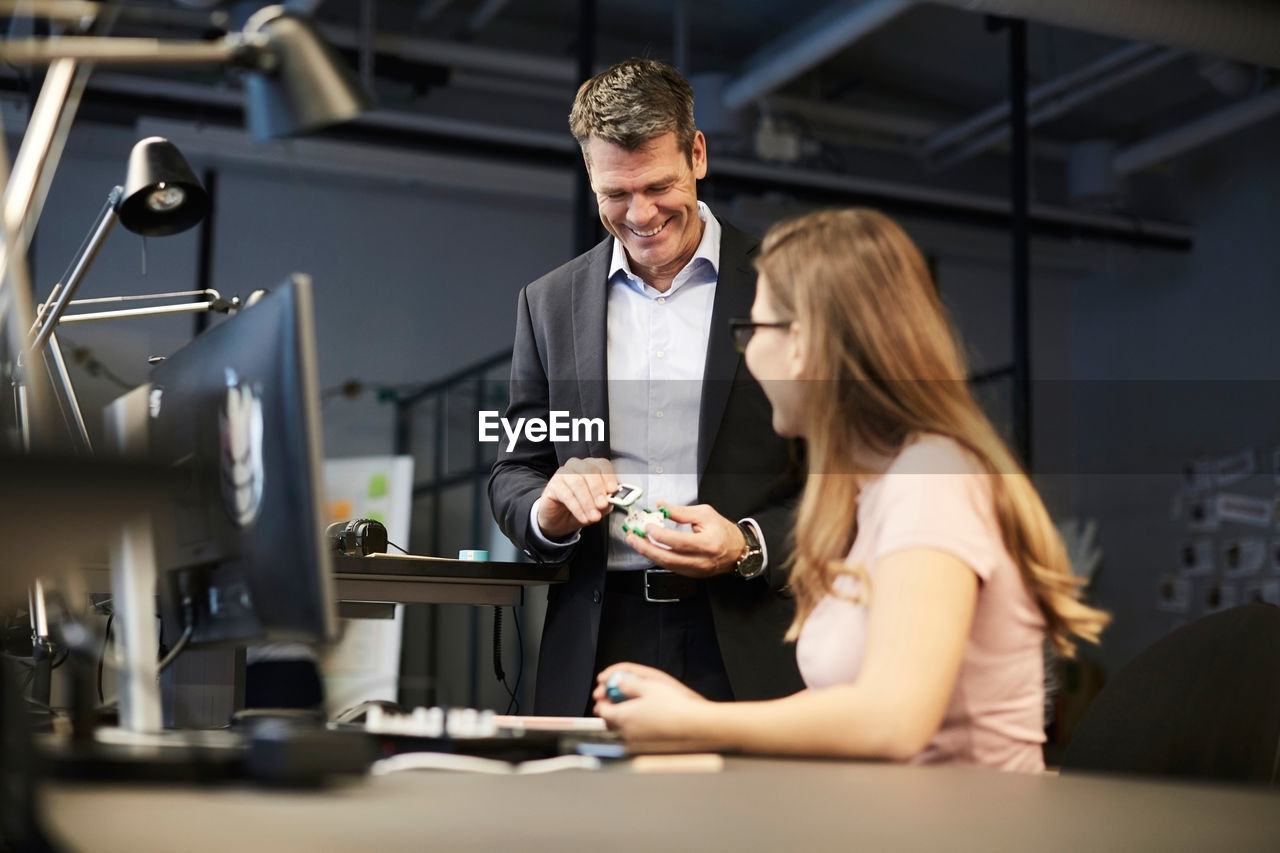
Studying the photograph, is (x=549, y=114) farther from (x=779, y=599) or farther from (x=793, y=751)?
(x=793, y=751)

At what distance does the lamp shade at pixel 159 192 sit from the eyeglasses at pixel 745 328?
36.0 inches

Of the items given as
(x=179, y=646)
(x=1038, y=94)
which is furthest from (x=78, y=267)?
(x=1038, y=94)

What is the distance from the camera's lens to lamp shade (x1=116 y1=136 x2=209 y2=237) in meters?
1.76

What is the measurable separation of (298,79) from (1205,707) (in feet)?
3.48

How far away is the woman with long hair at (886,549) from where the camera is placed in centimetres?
103

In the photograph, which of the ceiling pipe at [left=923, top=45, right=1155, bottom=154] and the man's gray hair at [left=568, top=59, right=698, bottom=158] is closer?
the man's gray hair at [left=568, top=59, right=698, bottom=158]

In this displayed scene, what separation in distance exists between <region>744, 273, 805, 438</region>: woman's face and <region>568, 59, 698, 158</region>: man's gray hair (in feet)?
2.12

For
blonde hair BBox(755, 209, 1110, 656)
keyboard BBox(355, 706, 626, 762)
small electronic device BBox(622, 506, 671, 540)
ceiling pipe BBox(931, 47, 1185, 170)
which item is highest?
ceiling pipe BBox(931, 47, 1185, 170)

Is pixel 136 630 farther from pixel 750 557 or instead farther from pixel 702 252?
pixel 702 252

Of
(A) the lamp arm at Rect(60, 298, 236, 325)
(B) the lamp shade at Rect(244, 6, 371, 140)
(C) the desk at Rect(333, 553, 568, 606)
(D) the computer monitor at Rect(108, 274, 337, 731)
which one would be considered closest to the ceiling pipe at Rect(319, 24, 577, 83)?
(A) the lamp arm at Rect(60, 298, 236, 325)

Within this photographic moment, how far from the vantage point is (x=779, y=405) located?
1326 millimetres

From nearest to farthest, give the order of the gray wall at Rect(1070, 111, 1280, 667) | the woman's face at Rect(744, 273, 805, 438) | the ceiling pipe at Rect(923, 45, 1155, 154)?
the woman's face at Rect(744, 273, 805, 438)
the ceiling pipe at Rect(923, 45, 1155, 154)
the gray wall at Rect(1070, 111, 1280, 667)

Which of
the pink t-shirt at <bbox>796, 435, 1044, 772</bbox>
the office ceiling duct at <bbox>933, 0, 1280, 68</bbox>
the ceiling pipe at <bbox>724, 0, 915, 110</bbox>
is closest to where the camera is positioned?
the pink t-shirt at <bbox>796, 435, 1044, 772</bbox>

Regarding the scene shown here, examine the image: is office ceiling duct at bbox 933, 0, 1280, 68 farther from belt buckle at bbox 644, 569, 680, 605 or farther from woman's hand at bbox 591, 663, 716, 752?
woman's hand at bbox 591, 663, 716, 752
